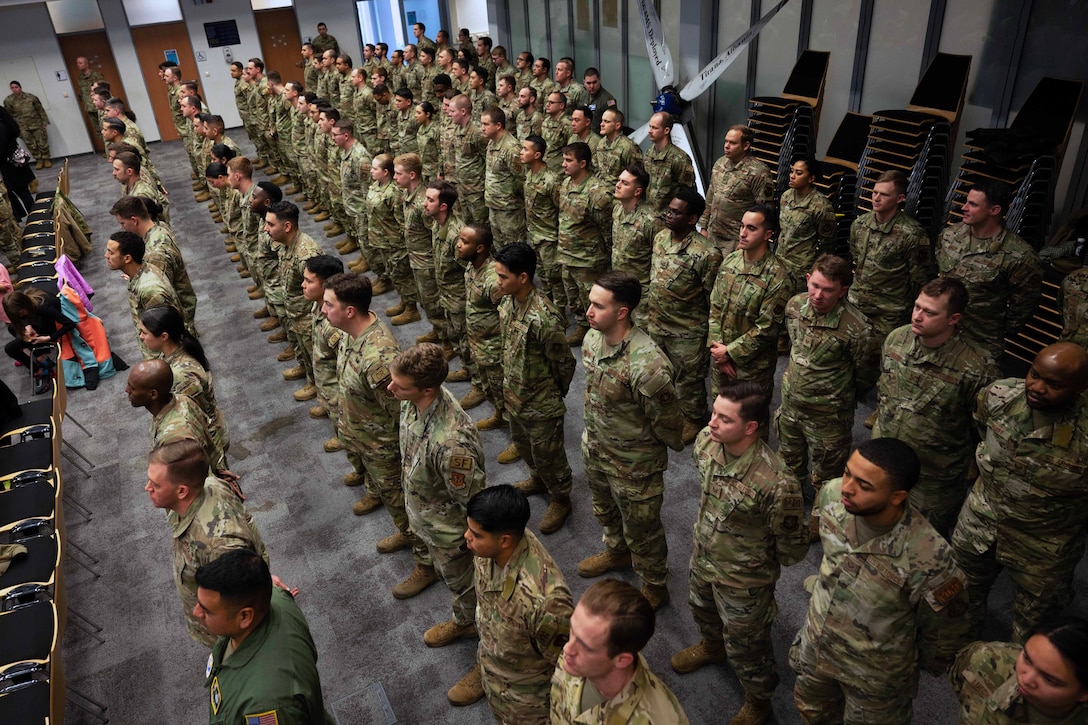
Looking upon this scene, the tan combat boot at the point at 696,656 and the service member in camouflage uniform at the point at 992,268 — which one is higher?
the service member in camouflage uniform at the point at 992,268

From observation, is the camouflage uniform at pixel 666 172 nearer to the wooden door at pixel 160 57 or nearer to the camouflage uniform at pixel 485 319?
the camouflage uniform at pixel 485 319

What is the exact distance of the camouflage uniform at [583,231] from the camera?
544 centimetres

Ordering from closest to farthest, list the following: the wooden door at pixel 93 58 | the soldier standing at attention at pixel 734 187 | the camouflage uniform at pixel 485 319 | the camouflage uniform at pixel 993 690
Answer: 1. the camouflage uniform at pixel 993 690
2. the camouflage uniform at pixel 485 319
3. the soldier standing at attention at pixel 734 187
4. the wooden door at pixel 93 58

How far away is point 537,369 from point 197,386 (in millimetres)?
1836

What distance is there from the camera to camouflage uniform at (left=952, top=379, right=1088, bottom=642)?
282cm

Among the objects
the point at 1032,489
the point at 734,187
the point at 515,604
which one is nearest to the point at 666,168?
the point at 734,187

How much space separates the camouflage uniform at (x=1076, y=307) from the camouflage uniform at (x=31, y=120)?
1601cm

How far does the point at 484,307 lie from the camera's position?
14.6 ft

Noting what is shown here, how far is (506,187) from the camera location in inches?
263

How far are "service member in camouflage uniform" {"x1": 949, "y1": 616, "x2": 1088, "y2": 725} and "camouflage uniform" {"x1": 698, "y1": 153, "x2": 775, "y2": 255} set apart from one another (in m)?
4.02

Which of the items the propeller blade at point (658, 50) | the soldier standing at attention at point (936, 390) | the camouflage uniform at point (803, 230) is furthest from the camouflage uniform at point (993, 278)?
the propeller blade at point (658, 50)

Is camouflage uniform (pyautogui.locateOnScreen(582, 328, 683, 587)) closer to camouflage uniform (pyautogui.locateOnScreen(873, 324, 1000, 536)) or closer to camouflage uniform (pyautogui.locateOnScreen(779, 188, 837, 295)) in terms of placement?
camouflage uniform (pyautogui.locateOnScreen(873, 324, 1000, 536))

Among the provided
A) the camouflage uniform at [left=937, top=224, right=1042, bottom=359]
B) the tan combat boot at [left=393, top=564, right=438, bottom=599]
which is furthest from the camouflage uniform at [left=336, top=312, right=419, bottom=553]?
the camouflage uniform at [left=937, top=224, right=1042, bottom=359]

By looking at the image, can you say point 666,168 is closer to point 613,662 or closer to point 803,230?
point 803,230
